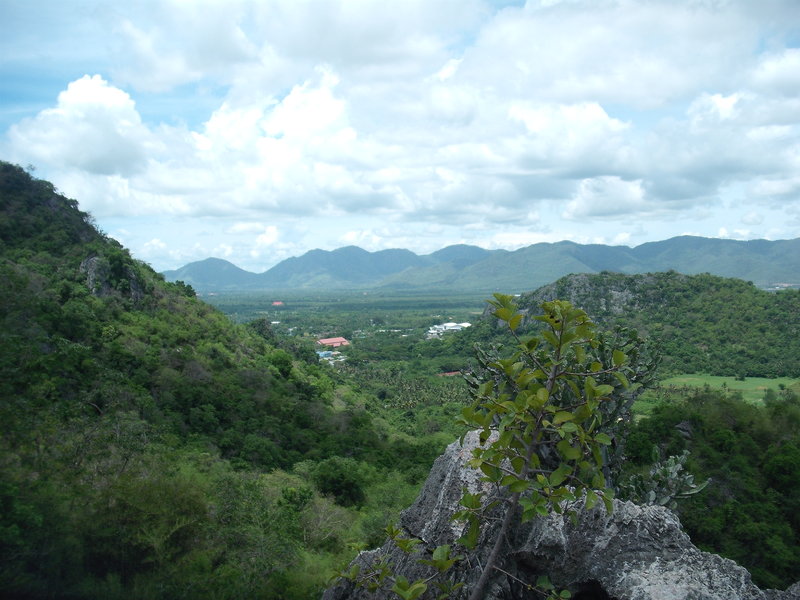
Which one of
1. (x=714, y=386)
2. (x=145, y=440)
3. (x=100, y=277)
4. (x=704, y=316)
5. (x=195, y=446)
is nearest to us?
(x=145, y=440)

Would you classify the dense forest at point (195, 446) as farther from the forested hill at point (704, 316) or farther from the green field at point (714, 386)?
the forested hill at point (704, 316)

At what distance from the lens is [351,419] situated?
3097 cm

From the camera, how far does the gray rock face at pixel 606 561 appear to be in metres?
4.54

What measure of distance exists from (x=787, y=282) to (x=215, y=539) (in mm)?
238695

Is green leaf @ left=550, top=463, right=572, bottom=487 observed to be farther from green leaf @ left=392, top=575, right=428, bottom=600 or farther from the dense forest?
green leaf @ left=392, top=575, right=428, bottom=600

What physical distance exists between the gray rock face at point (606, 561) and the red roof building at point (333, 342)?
3302 inches

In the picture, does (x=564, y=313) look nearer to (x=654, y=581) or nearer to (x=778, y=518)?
(x=654, y=581)

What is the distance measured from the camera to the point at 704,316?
63000 mm

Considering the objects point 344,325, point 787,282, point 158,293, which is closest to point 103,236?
point 158,293

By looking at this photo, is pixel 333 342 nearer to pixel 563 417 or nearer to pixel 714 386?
pixel 714 386

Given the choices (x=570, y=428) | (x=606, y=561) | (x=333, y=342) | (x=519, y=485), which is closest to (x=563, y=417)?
(x=570, y=428)

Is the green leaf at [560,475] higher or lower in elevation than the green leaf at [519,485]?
higher

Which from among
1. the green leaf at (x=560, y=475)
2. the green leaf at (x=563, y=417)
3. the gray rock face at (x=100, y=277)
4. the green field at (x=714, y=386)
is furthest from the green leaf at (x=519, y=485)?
the green field at (x=714, y=386)

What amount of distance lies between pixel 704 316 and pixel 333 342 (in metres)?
55.8
